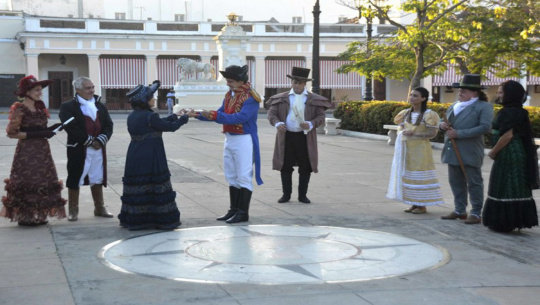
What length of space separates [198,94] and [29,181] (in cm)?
2811

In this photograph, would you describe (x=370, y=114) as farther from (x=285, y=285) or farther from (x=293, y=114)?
(x=285, y=285)

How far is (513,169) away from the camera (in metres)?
7.66

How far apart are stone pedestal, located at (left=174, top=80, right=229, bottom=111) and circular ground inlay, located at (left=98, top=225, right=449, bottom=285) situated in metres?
28.2

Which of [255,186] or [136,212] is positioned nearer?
[136,212]

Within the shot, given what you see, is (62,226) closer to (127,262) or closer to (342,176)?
(127,262)

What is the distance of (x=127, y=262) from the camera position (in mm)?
6254

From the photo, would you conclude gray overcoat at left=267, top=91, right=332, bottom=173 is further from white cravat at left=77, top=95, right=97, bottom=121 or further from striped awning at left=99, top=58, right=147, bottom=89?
striped awning at left=99, top=58, right=147, bottom=89

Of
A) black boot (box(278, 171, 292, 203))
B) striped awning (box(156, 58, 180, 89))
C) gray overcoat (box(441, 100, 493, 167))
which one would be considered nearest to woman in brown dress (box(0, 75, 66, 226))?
black boot (box(278, 171, 292, 203))

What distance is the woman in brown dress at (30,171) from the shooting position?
25.8ft

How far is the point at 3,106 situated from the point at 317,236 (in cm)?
4485

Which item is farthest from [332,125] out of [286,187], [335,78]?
[335,78]

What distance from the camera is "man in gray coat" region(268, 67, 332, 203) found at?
9734 mm

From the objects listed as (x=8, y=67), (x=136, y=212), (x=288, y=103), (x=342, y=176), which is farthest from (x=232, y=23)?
(x=136, y=212)

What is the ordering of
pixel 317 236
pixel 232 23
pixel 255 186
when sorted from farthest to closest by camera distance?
pixel 232 23, pixel 255 186, pixel 317 236
